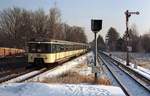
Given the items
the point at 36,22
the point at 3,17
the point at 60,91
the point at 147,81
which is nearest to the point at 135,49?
the point at 36,22

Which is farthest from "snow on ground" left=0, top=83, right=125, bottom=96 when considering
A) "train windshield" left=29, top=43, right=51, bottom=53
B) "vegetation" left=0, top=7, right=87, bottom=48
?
"vegetation" left=0, top=7, right=87, bottom=48

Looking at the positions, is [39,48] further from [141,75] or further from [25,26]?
[25,26]

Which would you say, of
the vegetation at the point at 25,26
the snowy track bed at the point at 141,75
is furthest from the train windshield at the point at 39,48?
the vegetation at the point at 25,26

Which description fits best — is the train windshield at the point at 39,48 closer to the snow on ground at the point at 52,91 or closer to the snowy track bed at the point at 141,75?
the snowy track bed at the point at 141,75

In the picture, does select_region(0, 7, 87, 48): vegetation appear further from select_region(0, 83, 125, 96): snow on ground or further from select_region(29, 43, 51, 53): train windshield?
select_region(0, 83, 125, 96): snow on ground

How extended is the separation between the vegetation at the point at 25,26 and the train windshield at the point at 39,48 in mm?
52417

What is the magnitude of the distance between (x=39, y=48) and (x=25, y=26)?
230 feet

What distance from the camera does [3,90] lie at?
48.0ft

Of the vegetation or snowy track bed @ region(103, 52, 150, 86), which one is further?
the vegetation

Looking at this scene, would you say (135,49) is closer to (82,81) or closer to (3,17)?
(3,17)

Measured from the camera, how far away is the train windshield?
35.2 metres

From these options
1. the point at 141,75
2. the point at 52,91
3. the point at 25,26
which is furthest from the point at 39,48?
the point at 25,26

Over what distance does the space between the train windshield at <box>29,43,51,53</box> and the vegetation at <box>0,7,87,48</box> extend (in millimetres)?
52417

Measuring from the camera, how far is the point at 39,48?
35.5 m
